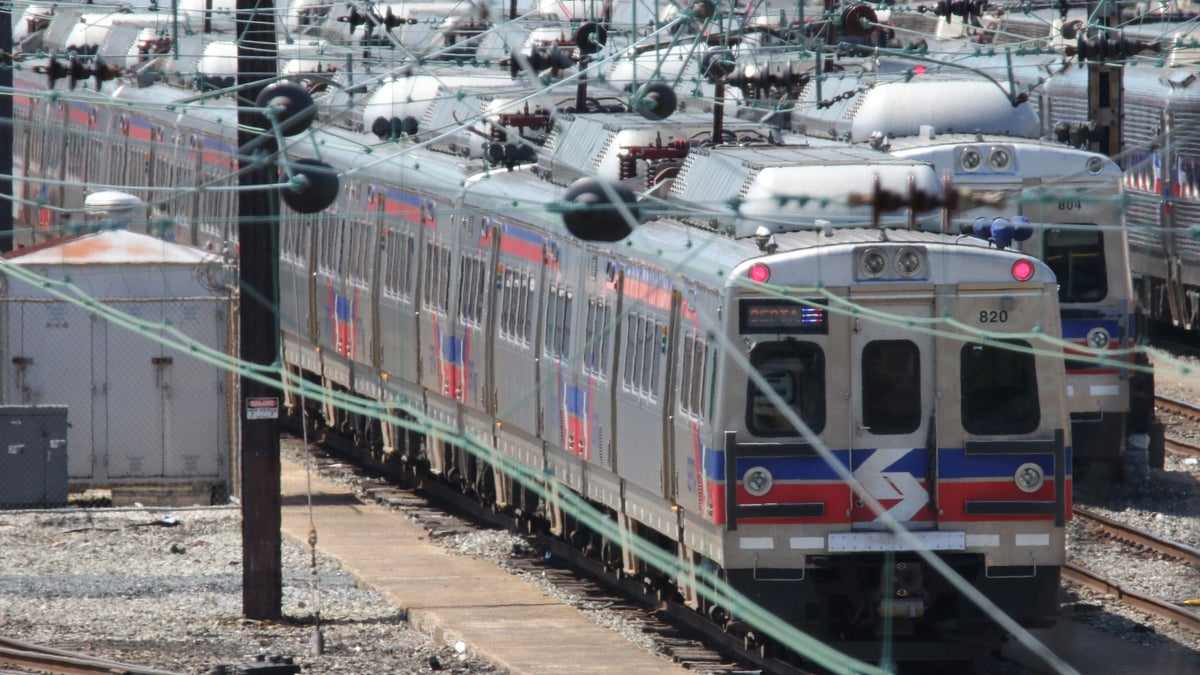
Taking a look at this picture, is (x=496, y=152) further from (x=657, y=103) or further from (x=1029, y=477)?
(x=1029, y=477)

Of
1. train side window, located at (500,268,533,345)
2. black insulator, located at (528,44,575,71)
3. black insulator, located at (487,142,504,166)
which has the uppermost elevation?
black insulator, located at (528,44,575,71)

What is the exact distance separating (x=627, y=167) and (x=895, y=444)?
4406 mm

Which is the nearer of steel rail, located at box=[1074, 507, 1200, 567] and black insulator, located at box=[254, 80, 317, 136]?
black insulator, located at box=[254, 80, 317, 136]

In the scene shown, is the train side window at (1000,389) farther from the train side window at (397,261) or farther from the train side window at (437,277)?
the train side window at (397,261)

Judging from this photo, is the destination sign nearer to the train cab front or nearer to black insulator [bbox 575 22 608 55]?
the train cab front

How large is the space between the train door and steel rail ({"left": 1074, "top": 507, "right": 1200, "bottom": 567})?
4883 mm

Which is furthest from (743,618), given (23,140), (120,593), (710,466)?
(23,140)

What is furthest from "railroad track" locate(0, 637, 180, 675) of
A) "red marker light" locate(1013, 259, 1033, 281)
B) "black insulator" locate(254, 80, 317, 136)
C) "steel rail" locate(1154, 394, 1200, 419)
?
"steel rail" locate(1154, 394, 1200, 419)

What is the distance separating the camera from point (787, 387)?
12.4 meters

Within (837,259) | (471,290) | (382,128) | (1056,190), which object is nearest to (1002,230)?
(837,259)

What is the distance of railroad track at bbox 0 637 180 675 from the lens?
12.1 m

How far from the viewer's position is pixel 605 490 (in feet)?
49.3

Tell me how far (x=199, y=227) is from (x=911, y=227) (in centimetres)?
1533

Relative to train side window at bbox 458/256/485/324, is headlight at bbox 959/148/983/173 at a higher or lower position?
higher
